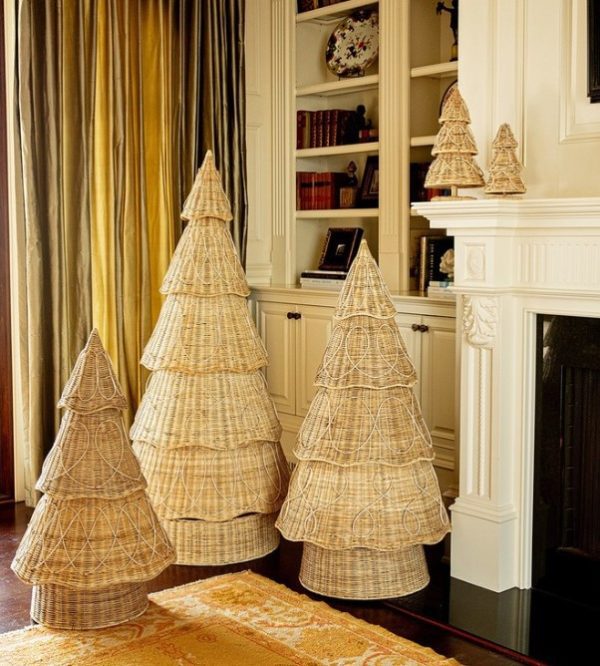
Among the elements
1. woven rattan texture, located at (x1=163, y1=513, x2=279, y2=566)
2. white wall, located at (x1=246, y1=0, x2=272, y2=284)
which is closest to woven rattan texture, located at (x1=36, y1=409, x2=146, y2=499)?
woven rattan texture, located at (x1=163, y1=513, x2=279, y2=566)

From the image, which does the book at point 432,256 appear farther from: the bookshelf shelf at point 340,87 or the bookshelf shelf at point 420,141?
the bookshelf shelf at point 340,87

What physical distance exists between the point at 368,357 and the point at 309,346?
140 cm

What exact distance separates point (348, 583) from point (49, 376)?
5.70 feet

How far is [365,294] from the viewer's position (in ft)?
10.8

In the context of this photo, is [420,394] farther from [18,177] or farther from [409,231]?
[18,177]

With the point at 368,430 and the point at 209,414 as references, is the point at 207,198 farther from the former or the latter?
the point at 368,430

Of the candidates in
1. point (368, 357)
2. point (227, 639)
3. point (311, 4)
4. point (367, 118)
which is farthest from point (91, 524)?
point (311, 4)

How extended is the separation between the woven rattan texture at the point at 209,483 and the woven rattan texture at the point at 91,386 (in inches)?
22.2

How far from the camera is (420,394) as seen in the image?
4.14 metres

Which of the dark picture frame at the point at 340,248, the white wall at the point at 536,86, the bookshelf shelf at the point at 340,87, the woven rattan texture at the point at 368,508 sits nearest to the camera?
the white wall at the point at 536,86

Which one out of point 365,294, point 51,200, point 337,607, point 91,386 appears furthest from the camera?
point 51,200

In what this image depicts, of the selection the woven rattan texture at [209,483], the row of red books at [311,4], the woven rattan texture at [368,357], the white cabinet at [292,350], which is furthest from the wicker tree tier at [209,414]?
the row of red books at [311,4]

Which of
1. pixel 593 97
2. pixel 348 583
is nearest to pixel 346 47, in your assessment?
pixel 593 97

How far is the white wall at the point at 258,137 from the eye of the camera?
4957mm
